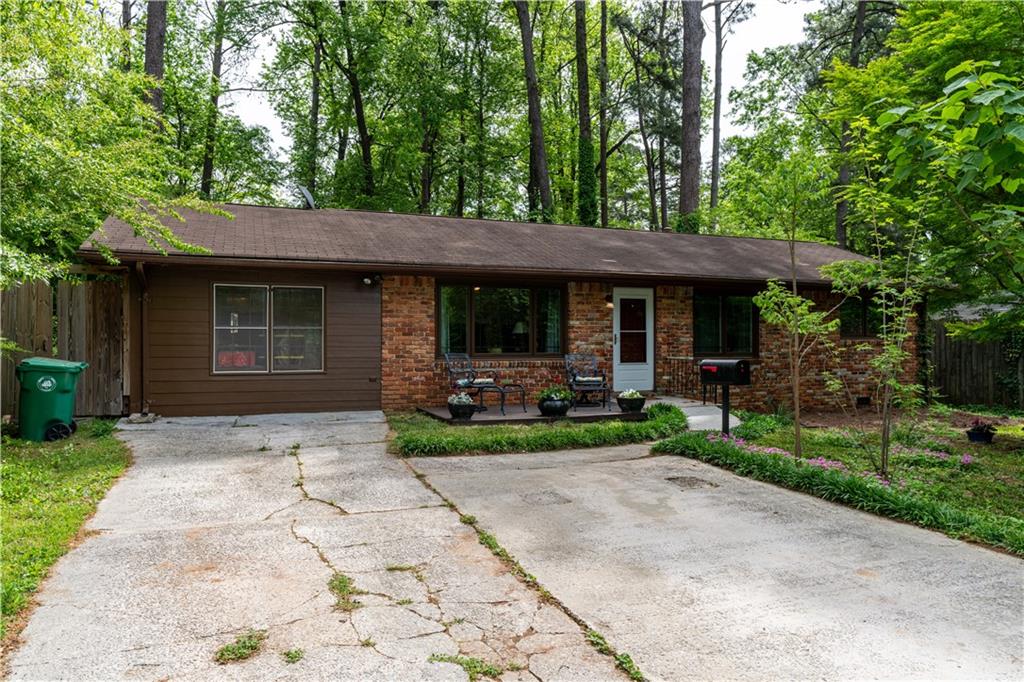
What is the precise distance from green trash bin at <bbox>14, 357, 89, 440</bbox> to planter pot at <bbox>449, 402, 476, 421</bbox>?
15.6 feet

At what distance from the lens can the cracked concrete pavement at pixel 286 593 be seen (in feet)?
8.39

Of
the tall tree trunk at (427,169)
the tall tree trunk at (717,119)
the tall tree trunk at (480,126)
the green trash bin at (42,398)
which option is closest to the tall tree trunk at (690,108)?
the tall tree trunk at (480,126)

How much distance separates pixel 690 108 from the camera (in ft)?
59.3

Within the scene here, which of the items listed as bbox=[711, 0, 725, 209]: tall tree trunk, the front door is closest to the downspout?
the front door

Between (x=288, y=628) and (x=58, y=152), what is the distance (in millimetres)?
5511

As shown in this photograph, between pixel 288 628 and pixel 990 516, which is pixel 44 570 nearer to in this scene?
pixel 288 628

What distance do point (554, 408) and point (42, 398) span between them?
660 cm

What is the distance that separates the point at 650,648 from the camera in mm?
2725

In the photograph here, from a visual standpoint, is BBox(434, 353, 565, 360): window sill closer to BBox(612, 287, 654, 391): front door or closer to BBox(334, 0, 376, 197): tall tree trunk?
BBox(612, 287, 654, 391): front door

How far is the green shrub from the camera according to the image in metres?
4.36

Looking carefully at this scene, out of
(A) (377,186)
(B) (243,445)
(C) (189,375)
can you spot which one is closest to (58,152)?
(B) (243,445)

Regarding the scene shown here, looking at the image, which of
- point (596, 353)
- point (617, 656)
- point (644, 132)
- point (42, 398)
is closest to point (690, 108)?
point (644, 132)

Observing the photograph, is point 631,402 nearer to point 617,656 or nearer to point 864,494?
point 864,494

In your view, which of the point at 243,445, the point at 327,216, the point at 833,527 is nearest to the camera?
the point at 833,527
